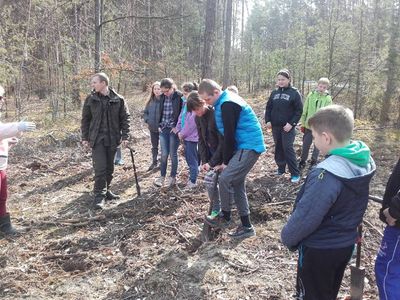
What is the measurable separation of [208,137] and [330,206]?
95.3 inches

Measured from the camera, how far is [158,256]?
440 centimetres

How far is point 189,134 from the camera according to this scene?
667 cm

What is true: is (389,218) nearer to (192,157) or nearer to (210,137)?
(210,137)

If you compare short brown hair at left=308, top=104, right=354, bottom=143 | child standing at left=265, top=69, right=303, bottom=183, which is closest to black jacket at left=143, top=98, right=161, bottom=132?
child standing at left=265, top=69, right=303, bottom=183

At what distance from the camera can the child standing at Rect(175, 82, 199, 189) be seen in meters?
6.58

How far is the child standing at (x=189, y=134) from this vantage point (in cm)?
658

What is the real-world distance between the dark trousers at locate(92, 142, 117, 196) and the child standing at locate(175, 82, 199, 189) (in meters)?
1.24

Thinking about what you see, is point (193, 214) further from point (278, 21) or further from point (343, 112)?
point (278, 21)

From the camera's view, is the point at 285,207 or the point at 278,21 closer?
the point at 285,207

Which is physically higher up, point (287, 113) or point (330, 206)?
point (287, 113)

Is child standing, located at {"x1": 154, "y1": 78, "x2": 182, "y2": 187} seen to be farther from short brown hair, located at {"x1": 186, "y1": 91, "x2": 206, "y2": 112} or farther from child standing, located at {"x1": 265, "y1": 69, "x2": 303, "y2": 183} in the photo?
short brown hair, located at {"x1": 186, "y1": 91, "x2": 206, "y2": 112}

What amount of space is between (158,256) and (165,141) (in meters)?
3.13

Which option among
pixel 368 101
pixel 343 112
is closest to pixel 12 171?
pixel 343 112

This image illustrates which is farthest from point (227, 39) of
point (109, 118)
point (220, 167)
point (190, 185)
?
point (220, 167)
